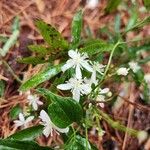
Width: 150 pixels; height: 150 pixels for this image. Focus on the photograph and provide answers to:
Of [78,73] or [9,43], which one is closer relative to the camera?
[78,73]

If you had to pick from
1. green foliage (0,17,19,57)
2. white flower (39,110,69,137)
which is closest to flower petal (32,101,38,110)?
white flower (39,110,69,137)

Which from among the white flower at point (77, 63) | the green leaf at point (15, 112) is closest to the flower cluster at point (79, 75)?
the white flower at point (77, 63)

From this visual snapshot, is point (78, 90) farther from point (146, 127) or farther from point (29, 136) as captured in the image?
point (146, 127)

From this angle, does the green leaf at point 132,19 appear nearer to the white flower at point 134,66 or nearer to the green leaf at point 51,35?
the white flower at point 134,66

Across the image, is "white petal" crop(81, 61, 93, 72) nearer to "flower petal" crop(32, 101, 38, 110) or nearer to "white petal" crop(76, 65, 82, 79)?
"white petal" crop(76, 65, 82, 79)

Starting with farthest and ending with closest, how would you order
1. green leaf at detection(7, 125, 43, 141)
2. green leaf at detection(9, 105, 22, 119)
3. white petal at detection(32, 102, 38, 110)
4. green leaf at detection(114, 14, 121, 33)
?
green leaf at detection(114, 14, 121, 33) < green leaf at detection(9, 105, 22, 119) < white petal at detection(32, 102, 38, 110) < green leaf at detection(7, 125, 43, 141)

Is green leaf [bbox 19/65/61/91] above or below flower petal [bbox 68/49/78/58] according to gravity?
below

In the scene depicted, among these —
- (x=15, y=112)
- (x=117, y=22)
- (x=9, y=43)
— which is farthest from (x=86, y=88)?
(x=117, y=22)

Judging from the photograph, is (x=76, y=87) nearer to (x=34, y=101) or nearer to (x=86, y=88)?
(x=86, y=88)
